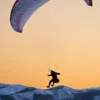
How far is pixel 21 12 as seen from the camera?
1754mm

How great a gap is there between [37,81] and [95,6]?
2.41 ft

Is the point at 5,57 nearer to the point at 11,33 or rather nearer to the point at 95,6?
the point at 11,33

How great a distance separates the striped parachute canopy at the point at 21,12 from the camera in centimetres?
175

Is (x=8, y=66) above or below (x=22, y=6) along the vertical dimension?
below

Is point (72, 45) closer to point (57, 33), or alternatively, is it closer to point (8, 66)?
point (57, 33)

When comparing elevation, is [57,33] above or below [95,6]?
below

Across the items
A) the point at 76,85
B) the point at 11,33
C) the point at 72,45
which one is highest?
the point at 11,33

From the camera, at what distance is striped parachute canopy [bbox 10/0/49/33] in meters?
1.75

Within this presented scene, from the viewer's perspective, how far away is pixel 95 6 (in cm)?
182

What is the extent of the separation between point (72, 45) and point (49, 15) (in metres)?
0.29

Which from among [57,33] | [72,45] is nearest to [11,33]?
[57,33]

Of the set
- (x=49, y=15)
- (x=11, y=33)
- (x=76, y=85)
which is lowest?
(x=76, y=85)

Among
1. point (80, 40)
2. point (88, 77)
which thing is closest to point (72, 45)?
point (80, 40)

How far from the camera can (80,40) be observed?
1.82 meters
